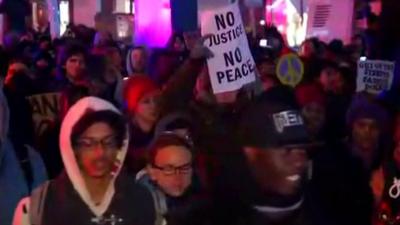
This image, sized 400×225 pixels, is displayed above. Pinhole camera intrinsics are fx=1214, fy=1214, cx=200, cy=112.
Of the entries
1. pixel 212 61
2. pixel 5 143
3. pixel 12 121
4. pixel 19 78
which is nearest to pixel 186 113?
pixel 12 121

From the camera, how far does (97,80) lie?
8.59m

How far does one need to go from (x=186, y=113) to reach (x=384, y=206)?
1437mm

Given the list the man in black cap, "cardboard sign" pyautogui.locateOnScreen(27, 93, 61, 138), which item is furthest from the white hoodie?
"cardboard sign" pyautogui.locateOnScreen(27, 93, 61, 138)

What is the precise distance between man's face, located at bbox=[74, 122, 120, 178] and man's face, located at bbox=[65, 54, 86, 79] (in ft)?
13.0

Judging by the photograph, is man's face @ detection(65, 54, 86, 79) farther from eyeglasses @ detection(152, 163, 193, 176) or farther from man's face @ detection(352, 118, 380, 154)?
eyeglasses @ detection(152, 163, 193, 176)

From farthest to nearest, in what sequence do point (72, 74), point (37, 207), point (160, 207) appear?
1. point (72, 74)
2. point (160, 207)
3. point (37, 207)

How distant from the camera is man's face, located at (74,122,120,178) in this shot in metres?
4.89

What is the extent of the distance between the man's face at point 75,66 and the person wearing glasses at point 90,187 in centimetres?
394

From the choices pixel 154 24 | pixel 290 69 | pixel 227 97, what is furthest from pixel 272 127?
pixel 154 24

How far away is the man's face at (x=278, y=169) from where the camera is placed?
14.2 ft

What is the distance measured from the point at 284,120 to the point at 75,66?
4.89m

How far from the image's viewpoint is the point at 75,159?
193 inches

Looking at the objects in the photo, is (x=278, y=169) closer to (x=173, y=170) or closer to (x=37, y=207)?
(x=37, y=207)

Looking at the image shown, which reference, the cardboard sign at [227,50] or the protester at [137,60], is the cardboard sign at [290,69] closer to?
the cardboard sign at [227,50]
